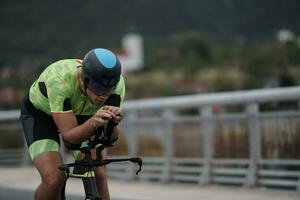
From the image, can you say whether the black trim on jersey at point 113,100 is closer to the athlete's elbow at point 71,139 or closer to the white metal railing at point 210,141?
the athlete's elbow at point 71,139

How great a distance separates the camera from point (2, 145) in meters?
19.7

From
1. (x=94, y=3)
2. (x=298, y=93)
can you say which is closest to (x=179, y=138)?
(x=298, y=93)

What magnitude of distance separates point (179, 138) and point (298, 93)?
3.60 metres

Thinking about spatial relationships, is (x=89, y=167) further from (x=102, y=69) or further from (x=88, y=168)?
(x=102, y=69)

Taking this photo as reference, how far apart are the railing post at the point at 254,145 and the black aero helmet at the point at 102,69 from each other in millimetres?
5725

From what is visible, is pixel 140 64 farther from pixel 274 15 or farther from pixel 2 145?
pixel 2 145

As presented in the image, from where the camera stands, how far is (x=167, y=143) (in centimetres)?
1220

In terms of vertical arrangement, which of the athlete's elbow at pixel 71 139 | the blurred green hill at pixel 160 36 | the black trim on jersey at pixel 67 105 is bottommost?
the athlete's elbow at pixel 71 139

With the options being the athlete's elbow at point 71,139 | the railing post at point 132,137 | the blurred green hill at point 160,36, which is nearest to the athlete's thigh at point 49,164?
the athlete's elbow at point 71,139

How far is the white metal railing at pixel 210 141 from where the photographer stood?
9719 mm

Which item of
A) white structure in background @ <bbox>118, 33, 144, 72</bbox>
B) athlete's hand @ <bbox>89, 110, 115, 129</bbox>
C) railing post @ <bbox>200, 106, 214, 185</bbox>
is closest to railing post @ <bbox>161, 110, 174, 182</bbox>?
railing post @ <bbox>200, 106, 214, 185</bbox>

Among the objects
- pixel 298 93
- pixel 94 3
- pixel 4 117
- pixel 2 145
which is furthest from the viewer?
pixel 94 3

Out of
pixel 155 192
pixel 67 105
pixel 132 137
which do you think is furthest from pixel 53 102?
pixel 132 137

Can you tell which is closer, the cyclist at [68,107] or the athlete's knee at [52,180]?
the cyclist at [68,107]
